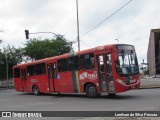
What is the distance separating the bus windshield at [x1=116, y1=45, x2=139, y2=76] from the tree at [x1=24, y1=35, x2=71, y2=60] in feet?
132

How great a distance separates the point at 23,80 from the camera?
89.7 feet

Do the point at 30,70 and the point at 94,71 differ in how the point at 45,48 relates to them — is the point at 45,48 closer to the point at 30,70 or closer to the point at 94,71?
the point at 30,70

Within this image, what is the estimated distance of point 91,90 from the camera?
19172mm

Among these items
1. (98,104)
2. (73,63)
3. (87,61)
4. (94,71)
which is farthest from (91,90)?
(98,104)

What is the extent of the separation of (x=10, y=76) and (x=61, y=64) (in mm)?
38016

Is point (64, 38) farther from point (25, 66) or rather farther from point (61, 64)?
point (61, 64)

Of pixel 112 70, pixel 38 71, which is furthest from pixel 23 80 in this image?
pixel 112 70

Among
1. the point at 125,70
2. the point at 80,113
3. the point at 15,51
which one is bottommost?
the point at 80,113

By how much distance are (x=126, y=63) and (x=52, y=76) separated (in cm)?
680

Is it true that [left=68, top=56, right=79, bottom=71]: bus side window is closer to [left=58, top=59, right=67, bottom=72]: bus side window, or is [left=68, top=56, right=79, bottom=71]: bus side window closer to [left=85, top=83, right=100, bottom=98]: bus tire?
[left=58, top=59, right=67, bottom=72]: bus side window

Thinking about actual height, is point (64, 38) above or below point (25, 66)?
above

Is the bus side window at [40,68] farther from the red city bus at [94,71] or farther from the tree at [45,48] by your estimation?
the tree at [45,48]

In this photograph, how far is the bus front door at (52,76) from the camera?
22423 mm

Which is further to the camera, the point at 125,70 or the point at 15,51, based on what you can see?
the point at 15,51
